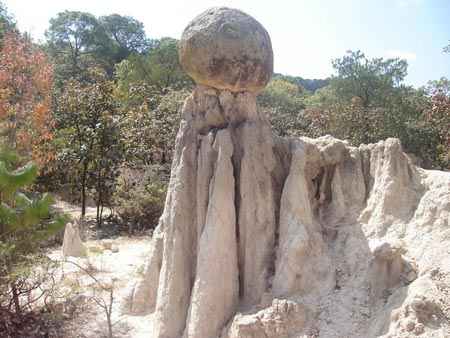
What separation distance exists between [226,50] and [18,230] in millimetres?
4620

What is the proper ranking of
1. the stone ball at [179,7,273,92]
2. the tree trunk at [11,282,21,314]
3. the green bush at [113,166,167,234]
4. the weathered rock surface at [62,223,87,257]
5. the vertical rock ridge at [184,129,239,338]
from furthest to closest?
the green bush at [113,166,167,234] → the weathered rock surface at [62,223,87,257] → the tree trunk at [11,282,21,314] → the stone ball at [179,7,273,92] → the vertical rock ridge at [184,129,239,338]

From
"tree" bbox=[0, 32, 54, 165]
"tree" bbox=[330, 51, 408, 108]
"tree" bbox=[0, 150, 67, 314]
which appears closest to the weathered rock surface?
"tree" bbox=[0, 150, 67, 314]

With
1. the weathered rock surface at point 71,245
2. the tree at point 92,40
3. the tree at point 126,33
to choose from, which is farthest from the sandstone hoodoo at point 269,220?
the tree at point 126,33

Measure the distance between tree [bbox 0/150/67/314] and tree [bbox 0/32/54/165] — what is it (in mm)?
7057

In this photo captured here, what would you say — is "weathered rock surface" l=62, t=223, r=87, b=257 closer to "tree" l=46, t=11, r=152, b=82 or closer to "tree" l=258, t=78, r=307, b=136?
"tree" l=258, t=78, r=307, b=136

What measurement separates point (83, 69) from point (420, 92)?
23.9 m

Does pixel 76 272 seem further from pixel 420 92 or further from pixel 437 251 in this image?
pixel 420 92

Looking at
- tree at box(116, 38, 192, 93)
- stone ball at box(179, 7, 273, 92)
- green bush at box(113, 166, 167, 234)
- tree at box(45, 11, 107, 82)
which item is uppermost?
tree at box(45, 11, 107, 82)

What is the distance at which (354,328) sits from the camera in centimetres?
545

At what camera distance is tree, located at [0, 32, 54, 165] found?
14500mm

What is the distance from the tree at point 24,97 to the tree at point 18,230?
278 inches

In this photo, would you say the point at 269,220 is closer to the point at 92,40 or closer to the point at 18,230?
the point at 18,230

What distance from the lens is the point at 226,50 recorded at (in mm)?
6395

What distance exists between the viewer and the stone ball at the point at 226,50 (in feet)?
21.0
